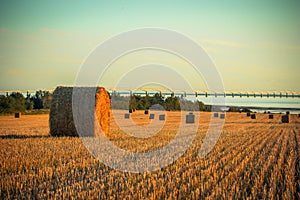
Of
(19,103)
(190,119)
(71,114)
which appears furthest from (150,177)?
(19,103)

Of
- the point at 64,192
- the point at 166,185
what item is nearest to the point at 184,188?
the point at 166,185

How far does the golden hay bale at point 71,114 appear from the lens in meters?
15.0

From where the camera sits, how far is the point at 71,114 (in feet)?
49.5

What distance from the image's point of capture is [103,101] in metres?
16.4

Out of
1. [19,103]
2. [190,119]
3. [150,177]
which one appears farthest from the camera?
[19,103]

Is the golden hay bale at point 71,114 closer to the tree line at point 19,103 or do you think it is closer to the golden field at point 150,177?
the golden field at point 150,177

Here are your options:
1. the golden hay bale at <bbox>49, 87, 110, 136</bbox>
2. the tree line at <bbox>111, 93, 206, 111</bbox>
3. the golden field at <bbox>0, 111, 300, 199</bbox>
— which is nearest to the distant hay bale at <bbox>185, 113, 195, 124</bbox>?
the golden hay bale at <bbox>49, 87, 110, 136</bbox>

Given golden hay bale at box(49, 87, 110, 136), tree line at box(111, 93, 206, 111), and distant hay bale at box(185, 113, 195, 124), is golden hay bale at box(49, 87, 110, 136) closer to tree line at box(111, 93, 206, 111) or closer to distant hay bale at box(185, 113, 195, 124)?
distant hay bale at box(185, 113, 195, 124)

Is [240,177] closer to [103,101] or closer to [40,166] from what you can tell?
[40,166]

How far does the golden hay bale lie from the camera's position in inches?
590

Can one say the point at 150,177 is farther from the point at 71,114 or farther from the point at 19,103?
the point at 19,103

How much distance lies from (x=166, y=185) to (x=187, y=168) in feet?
6.22

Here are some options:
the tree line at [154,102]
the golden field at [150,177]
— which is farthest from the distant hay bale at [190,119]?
the tree line at [154,102]

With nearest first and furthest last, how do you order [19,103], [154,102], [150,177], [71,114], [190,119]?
[150,177]
[71,114]
[190,119]
[19,103]
[154,102]
